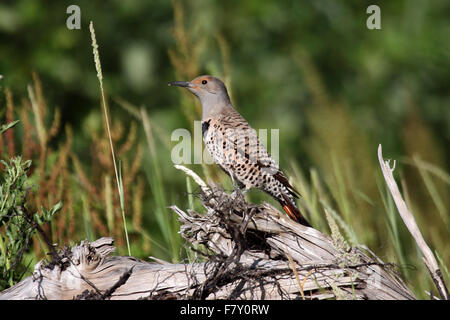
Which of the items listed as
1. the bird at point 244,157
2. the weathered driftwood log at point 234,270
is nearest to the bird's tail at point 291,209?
the bird at point 244,157

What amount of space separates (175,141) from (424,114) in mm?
4848

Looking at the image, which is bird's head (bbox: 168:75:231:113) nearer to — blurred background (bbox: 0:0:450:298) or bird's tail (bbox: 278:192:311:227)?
bird's tail (bbox: 278:192:311:227)

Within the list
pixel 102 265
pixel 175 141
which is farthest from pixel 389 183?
pixel 175 141

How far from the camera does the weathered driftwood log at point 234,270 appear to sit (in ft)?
8.61

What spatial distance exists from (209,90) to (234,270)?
1959 mm

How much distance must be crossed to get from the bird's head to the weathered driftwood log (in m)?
1.50

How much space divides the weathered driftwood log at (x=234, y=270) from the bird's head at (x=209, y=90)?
4.92ft

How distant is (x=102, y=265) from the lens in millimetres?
2797

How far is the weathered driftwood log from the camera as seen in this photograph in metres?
2.62

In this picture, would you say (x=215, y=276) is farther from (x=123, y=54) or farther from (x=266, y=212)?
(x=123, y=54)

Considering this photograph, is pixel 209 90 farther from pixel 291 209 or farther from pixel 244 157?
pixel 291 209

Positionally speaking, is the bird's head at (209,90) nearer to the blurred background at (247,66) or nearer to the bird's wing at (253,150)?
the bird's wing at (253,150)

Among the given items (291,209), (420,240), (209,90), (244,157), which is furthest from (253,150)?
(420,240)

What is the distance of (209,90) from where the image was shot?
4.32 m
